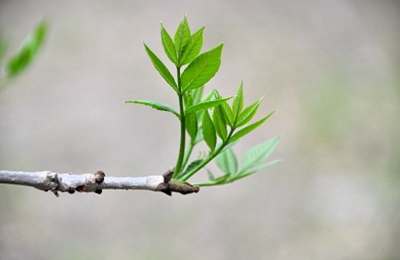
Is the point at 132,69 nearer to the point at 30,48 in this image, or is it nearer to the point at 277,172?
the point at 277,172

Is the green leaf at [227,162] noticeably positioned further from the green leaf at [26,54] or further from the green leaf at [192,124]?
the green leaf at [26,54]

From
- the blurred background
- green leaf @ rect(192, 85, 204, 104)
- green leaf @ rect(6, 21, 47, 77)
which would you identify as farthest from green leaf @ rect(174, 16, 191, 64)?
the blurred background

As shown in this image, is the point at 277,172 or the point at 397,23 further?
the point at 397,23

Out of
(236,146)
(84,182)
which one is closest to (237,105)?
(84,182)

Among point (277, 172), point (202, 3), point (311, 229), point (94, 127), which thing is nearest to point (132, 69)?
point (94, 127)

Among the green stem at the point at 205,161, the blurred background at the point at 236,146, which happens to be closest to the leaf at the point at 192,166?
the green stem at the point at 205,161

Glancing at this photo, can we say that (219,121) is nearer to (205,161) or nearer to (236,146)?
(205,161)

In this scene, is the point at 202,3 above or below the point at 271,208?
above
